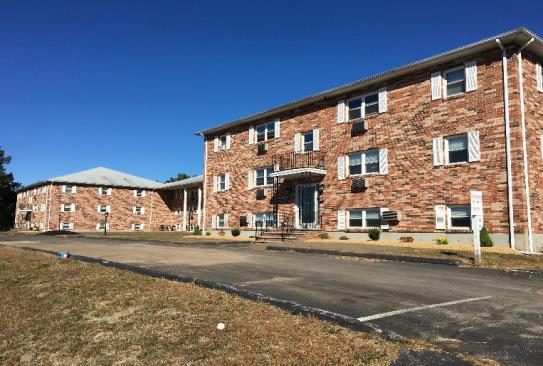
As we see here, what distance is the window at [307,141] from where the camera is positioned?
2575 cm

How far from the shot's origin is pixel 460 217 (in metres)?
18.3

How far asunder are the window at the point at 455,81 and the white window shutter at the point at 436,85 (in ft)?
1.13

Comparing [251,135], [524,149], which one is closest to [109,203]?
[251,135]

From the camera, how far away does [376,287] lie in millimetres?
8414

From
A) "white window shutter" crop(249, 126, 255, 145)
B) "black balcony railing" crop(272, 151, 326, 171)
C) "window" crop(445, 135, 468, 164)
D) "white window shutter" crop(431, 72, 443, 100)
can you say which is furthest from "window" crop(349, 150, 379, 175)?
"white window shutter" crop(249, 126, 255, 145)

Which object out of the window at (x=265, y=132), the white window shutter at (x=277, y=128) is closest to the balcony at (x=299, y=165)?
the white window shutter at (x=277, y=128)

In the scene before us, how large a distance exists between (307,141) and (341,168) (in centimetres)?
353

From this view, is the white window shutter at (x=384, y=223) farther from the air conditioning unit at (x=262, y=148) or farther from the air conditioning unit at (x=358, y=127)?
the air conditioning unit at (x=262, y=148)

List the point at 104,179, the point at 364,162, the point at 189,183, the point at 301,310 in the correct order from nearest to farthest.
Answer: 1. the point at 301,310
2. the point at 364,162
3. the point at 189,183
4. the point at 104,179

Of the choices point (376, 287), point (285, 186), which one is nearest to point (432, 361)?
point (376, 287)

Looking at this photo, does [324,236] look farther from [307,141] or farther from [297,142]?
[297,142]

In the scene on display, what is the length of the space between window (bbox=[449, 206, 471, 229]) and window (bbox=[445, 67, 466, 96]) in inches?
199

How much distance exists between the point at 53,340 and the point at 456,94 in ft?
59.1

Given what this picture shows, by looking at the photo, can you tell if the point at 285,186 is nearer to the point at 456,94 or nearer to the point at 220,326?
the point at 456,94
